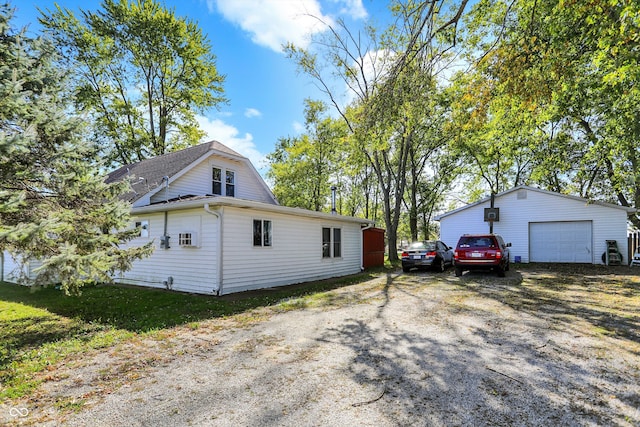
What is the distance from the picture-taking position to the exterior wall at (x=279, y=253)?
8930 millimetres

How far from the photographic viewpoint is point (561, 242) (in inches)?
648

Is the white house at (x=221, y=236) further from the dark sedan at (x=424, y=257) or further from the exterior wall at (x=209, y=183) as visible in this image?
the dark sedan at (x=424, y=257)

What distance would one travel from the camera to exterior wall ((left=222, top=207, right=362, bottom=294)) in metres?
8.93

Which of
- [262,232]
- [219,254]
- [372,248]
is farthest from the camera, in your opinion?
[372,248]

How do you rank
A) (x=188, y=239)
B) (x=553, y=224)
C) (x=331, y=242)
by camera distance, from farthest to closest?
(x=553, y=224), (x=331, y=242), (x=188, y=239)

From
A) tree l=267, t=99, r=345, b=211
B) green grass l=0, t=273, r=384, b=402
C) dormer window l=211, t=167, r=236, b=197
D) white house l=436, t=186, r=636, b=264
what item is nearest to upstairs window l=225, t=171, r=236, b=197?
dormer window l=211, t=167, r=236, b=197

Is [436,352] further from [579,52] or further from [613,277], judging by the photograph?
[613,277]

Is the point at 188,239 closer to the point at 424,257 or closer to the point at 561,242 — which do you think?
the point at 424,257

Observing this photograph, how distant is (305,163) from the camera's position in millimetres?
26547

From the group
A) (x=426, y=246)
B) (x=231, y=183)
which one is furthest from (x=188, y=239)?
(x=426, y=246)

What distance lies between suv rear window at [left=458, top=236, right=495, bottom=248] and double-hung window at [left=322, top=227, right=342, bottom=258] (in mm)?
4735

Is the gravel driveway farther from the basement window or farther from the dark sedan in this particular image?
the dark sedan

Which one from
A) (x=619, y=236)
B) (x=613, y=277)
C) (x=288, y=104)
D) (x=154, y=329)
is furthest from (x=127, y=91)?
(x=619, y=236)

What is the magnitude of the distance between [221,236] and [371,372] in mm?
5925
